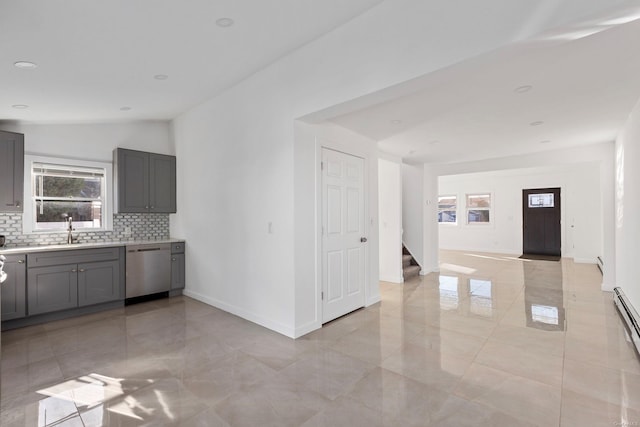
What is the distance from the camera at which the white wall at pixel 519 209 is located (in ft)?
28.7

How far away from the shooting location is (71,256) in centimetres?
401

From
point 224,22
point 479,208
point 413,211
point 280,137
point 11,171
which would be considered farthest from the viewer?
point 479,208

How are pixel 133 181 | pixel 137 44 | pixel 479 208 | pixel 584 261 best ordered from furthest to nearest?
pixel 479 208
pixel 584 261
pixel 133 181
pixel 137 44

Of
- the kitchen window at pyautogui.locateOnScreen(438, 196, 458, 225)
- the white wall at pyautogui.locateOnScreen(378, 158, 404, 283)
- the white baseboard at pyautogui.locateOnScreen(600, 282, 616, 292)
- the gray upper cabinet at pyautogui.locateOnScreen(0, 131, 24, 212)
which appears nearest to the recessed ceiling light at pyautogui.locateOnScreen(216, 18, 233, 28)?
the gray upper cabinet at pyautogui.locateOnScreen(0, 131, 24, 212)

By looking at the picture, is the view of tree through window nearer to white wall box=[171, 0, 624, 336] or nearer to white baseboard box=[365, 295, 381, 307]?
white wall box=[171, 0, 624, 336]

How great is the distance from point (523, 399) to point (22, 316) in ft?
16.4

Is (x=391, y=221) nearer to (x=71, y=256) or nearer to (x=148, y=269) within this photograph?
(x=148, y=269)

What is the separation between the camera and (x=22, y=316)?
364 cm

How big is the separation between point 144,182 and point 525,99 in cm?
512

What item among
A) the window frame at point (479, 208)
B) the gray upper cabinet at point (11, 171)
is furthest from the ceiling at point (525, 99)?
the window frame at point (479, 208)

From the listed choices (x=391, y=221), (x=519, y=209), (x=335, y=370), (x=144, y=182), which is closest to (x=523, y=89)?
(x=335, y=370)

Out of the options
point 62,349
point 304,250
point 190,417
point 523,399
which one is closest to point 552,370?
point 523,399

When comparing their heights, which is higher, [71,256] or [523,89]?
[523,89]

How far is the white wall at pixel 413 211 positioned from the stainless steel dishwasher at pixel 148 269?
4.79m
